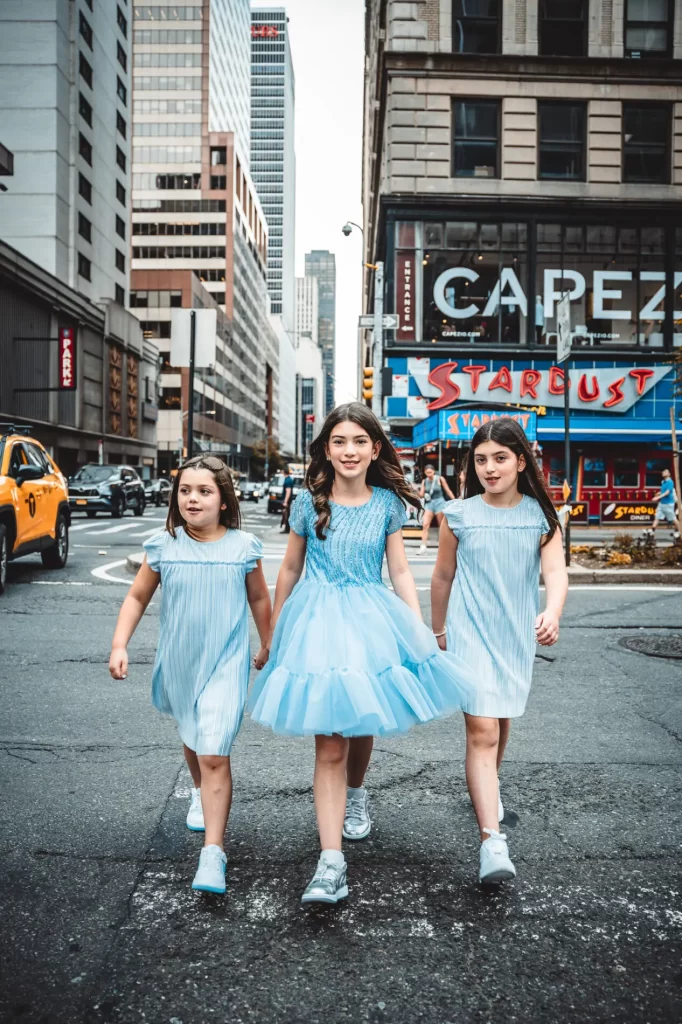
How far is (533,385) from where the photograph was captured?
88.7ft

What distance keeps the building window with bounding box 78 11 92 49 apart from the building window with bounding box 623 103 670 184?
3600cm

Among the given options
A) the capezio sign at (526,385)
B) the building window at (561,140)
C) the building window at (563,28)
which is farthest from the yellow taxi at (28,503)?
the building window at (563,28)

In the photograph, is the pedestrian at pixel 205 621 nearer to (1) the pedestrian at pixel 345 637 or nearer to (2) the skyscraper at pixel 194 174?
(1) the pedestrian at pixel 345 637

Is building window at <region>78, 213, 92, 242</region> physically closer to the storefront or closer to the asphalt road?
the storefront

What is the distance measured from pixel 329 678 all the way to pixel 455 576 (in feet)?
2.86

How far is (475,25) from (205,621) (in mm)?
29174

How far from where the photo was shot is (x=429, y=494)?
1819cm

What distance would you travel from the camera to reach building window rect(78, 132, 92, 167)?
1881 inches

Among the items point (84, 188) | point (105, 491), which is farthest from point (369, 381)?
point (84, 188)

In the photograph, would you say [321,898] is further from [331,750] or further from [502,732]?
[502,732]

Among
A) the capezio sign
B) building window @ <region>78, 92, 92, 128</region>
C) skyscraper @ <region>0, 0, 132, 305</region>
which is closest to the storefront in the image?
the capezio sign

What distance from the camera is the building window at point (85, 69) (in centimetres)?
4762

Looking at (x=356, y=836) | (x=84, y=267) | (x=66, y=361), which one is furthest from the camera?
(x=84, y=267)

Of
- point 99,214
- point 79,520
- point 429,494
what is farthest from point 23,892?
point 99,214
